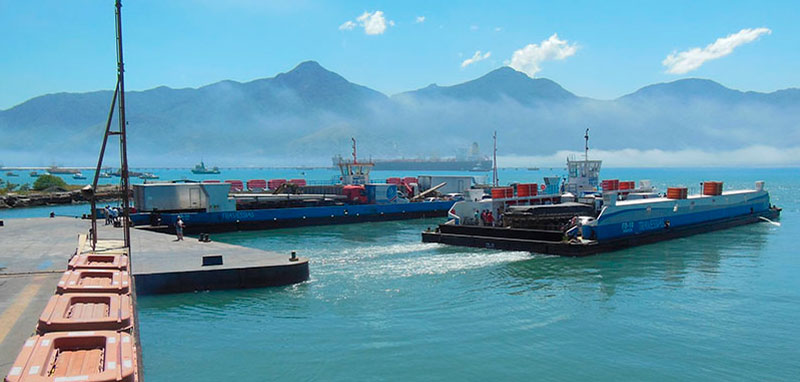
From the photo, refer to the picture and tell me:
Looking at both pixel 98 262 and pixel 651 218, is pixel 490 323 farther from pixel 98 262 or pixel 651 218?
Result: pixel 651 218

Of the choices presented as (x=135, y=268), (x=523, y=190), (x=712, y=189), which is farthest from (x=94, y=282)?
(x=712, y=189)

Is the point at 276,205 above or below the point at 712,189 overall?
below

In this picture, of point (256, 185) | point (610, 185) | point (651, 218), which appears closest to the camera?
point (651, 218)

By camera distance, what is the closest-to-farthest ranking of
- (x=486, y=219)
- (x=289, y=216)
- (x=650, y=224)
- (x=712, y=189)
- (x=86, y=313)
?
(x=86, y=313) < (x=486, y=219) < (x=650, y=224) < (x=712, y=189) < (x=289, y=216)

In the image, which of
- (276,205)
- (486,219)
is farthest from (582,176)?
(276,205)

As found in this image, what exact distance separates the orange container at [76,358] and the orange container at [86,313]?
608 millimetres

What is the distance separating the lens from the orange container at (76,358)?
7465mm

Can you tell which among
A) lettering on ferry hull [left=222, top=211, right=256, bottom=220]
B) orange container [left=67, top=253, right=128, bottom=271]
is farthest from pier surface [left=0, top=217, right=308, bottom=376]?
lettering on ferry hull [left=222, top=211, right=256, bottom=220]

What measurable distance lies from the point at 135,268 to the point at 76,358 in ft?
48.5

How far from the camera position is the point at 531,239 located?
107ft

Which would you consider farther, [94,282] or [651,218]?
[651,218]

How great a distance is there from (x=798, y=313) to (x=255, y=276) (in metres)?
19.4

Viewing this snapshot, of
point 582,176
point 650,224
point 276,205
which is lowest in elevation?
point 650,224

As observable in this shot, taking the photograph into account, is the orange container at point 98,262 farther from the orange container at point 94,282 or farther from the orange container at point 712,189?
the orange container at point 712,189
